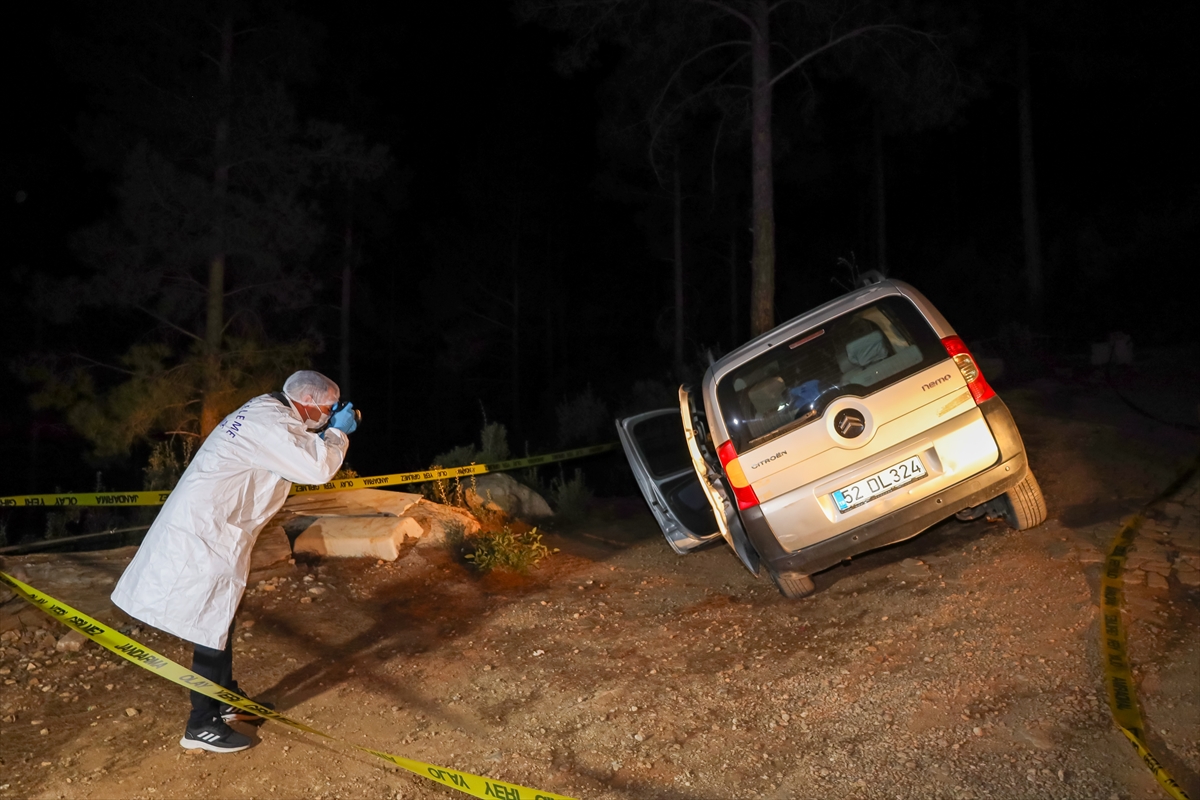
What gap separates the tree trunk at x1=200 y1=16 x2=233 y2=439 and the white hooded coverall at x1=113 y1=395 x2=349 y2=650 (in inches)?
325

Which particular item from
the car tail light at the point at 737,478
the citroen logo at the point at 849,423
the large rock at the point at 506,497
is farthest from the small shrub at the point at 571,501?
the citroen logo at the point at 849,423

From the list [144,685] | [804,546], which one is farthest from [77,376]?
[804,546]

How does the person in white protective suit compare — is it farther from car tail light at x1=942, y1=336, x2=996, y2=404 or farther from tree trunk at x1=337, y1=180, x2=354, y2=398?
tree trunk at x1=337, y1=180, x2=354, y2=398

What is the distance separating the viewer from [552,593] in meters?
7.21

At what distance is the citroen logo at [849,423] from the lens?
5781 mm

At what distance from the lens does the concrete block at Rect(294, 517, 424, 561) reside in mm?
7973

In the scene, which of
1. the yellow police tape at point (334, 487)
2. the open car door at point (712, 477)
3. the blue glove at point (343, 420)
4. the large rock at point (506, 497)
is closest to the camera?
the blue glove at point (343, 420)

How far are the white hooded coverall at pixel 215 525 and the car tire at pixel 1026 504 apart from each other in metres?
4.49

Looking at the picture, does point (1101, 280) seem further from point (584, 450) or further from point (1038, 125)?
point (584, 450)

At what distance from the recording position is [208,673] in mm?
4789

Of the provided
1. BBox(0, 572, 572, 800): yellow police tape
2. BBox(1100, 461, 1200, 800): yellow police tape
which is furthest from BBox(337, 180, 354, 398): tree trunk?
BBox(1100, 461, 1200, 800): yellow police tape

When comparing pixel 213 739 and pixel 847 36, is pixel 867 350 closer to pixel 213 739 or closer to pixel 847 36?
pixel 213 739

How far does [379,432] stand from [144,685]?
35458mm

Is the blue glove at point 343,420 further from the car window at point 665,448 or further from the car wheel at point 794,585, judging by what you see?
the car window at point 665,448
